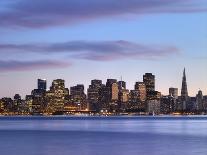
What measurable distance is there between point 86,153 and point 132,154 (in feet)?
22.3

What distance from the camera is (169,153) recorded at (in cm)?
6981

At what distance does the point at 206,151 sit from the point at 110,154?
13791mm

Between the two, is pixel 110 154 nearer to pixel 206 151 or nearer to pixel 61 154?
pixel 61 154

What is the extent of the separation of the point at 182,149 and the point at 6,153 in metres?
24.6

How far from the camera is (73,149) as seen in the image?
76438mm

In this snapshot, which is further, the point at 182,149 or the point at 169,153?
the point at 182,149

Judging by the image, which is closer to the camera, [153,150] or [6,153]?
[6,153]

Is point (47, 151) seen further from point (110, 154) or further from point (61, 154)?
point (110, 154)

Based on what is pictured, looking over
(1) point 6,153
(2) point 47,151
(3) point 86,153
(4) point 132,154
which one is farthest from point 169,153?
(1) point 6,153

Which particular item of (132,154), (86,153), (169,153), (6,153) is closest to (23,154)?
(6,153)

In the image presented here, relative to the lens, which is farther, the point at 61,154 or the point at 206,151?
the point at 206,151

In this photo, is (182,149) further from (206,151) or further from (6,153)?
(6,153)

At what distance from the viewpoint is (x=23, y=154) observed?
6831 cm

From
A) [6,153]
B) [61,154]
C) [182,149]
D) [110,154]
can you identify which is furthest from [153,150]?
[6,153]
